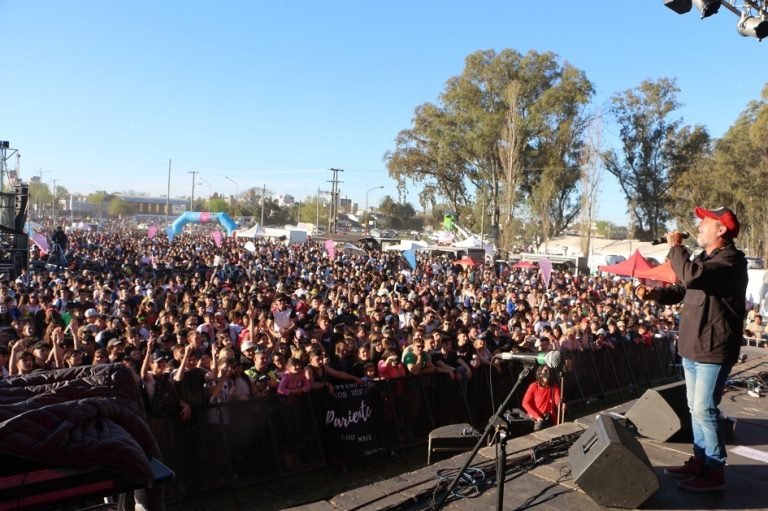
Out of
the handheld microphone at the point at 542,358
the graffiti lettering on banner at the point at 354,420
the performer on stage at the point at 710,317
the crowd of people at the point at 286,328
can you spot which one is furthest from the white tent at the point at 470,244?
the handheld microphone at the point at 542,358

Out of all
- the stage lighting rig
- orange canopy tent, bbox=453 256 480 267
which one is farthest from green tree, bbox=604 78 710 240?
the stage lighting rig

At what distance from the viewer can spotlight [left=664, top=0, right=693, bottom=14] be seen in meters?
7.55

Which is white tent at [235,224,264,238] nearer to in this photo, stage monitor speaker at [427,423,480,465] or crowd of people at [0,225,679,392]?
crowd of people at [0,225,679,392]

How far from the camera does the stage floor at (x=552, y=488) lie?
3412 mm

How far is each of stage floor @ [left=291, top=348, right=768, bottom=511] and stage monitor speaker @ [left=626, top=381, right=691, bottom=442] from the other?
84 mm

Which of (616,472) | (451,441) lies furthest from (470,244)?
(616,472)

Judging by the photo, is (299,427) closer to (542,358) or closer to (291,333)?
(291,333)

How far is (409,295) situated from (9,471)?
44.8 feet

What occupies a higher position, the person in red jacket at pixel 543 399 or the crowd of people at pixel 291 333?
the crowd of people at pixel 291 333

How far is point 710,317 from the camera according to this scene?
3.40 m

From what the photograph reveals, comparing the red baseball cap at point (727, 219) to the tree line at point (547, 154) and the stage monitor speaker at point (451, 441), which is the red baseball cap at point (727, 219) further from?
the tree line at point (547, 154)

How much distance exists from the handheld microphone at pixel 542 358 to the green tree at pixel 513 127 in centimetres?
3747

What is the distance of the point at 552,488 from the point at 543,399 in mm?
3865

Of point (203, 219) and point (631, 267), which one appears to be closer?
point (631, 267)
